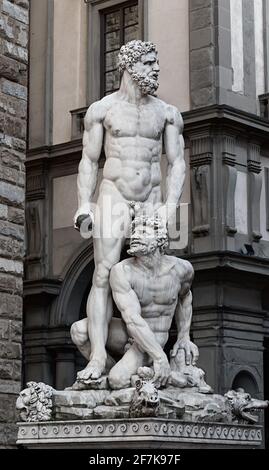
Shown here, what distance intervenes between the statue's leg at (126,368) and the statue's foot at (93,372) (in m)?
0.10

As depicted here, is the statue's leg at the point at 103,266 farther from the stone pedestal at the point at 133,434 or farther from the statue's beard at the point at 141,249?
the stone pedestal at the point at 133,434

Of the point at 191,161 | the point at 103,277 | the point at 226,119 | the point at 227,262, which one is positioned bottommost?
the point at 103,277

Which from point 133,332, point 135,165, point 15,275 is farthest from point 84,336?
point 15,275

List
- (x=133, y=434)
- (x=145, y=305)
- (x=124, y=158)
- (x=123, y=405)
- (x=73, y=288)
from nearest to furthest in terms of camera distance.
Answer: (x=133, y=434)
(x=123, y=405)
(x=145, y=305)
(x=124, y=158)
(x=73, y=288)

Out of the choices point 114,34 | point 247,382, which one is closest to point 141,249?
point 247,382

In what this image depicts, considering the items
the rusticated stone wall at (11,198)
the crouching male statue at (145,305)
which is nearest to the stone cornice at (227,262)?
the rusticated stone wall at (11,198)

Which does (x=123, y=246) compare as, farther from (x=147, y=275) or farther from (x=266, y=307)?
(x=266, y=307)

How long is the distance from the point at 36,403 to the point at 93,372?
49 cm

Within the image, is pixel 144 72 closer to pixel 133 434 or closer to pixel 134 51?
pixel 134 51

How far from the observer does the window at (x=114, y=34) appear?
19.8 m

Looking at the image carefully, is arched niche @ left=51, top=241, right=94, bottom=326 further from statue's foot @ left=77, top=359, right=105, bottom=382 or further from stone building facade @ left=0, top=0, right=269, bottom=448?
statue's foot @ left=77, top=359, right=105, bottom=382

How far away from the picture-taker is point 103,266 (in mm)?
9227

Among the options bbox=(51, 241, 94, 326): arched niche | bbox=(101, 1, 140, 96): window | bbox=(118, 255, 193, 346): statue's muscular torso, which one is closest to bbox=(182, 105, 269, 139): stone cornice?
bbox=(101, 1, 140, 96): window

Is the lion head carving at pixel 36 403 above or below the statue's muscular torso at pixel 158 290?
below
